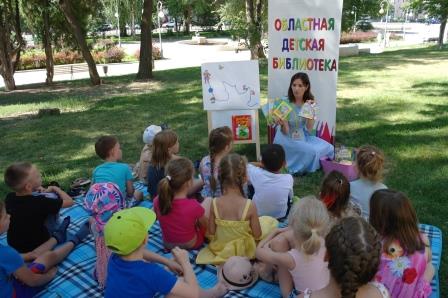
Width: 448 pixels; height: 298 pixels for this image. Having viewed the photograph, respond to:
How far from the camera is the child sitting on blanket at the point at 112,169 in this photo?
3.63 meters

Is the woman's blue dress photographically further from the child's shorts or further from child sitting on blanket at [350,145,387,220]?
the child's shorts

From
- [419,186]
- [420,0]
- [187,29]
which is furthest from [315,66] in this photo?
[187,29]

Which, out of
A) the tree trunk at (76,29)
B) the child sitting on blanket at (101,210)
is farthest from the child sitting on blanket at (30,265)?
the tree trunk at (76,29)

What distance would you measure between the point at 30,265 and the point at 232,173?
165 centimetres

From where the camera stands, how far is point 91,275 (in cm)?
327

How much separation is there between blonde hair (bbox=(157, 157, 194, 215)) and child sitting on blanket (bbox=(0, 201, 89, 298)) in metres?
1.00

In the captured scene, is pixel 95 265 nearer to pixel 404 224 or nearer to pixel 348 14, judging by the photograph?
pixel 404 224

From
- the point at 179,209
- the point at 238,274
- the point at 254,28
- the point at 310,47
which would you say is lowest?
the point at 238,274

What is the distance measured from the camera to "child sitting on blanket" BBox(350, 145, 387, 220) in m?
3.28

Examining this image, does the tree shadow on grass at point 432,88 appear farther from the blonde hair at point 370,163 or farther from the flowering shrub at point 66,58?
the flowering shrub at point 66,58

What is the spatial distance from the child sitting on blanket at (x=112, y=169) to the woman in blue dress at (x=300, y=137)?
89.1 inches

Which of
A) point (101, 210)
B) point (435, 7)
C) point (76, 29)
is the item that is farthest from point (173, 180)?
point (435, 7)

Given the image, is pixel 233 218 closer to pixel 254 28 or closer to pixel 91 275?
pixel 91 275

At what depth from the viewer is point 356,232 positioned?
70.0 inches
